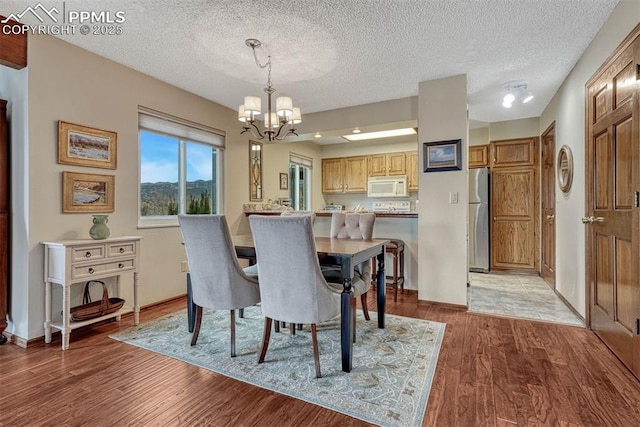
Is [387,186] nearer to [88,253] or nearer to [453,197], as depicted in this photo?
[453,197]

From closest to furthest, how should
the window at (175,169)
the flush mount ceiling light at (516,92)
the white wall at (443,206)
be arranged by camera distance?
1. the white wall at (443,206)
2. the window at (175,169)
3. the flush mount ceiling light at (516,92)

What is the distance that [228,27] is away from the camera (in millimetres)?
2393

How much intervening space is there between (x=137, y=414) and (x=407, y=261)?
313cm

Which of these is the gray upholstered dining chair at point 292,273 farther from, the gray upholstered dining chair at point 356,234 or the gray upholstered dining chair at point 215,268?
the gray upholstered dining chair at point 356,234

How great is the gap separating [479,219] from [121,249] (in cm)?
499

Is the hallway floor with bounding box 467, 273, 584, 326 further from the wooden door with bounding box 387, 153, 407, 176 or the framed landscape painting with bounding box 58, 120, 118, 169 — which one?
the framed landscape painting with bounding box 58, 120, 118, 169

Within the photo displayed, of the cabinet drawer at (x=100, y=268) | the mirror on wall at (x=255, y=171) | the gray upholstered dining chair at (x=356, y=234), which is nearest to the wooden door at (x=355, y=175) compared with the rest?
the mirror on wall at (x=255, y=171)

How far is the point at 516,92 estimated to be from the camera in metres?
3.71

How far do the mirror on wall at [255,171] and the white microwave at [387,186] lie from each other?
237 centimetres

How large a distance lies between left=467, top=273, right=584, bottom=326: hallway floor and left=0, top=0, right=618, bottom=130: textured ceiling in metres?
2.45

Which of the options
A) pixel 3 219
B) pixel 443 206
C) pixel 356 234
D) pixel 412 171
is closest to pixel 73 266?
pixel 3 219

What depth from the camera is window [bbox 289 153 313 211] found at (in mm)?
6041

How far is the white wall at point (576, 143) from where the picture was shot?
7.42 ft

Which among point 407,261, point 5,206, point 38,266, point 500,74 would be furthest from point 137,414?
point 500,74
